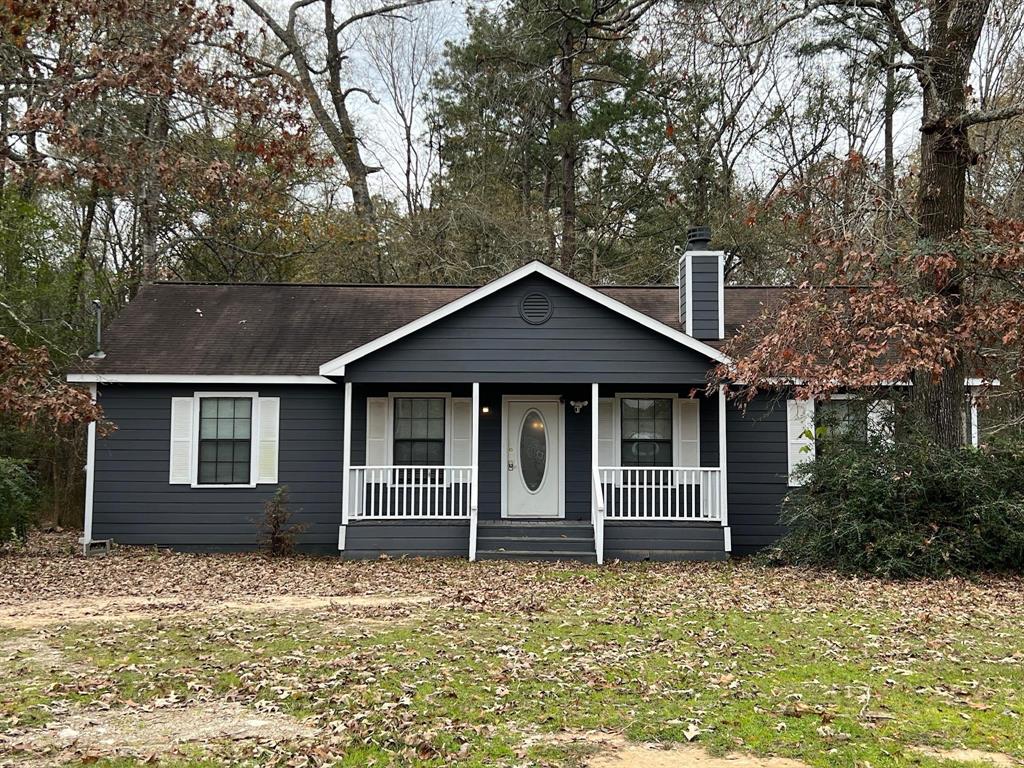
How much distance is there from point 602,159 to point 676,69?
15653 mm

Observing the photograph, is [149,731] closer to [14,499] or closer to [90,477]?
[14,499]

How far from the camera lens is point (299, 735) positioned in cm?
548

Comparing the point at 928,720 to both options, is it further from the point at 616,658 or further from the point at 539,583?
the point at 539,583

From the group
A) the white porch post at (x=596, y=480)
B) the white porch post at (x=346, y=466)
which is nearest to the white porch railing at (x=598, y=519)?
the white porch post at (x=596, y=480)

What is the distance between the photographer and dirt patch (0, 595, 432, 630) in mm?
9250

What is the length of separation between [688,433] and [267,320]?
7726mm

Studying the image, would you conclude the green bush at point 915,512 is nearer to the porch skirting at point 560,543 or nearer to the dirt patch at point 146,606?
the porch skirting at point 560,543

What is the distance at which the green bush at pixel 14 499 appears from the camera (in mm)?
14516

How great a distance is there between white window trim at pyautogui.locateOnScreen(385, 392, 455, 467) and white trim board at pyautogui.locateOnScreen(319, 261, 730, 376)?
1.43 meters

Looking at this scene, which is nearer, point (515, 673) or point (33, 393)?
point (515, 673)

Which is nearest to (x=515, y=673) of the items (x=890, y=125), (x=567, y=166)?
(x=567, y=166)

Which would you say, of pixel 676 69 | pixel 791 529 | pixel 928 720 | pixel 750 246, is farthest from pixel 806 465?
pixel 750 246

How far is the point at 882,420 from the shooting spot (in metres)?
13.8

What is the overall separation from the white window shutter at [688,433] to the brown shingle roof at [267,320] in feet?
5.74
